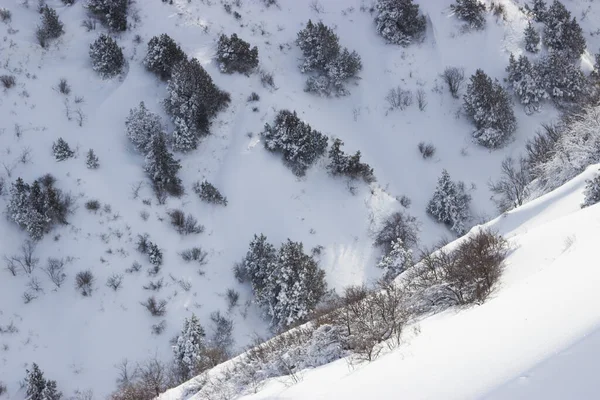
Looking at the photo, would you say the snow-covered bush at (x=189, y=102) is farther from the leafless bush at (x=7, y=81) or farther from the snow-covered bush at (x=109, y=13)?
the leafless bush at (x=7, y=81)

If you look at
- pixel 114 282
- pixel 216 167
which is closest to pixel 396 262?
pixel 216 167

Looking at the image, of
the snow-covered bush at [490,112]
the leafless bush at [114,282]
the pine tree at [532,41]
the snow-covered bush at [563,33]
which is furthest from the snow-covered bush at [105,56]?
the snow-covered bush at [563,33]

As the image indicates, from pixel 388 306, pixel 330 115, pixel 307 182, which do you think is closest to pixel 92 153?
pixel 307 182

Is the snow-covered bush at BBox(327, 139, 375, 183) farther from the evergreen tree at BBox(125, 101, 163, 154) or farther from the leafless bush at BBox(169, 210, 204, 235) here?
the evergreen tree at BBox(125, 101, 163, 154)

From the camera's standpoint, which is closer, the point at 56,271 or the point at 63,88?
the point at 56,271

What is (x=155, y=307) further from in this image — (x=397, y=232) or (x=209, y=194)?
(x=397, y=232)
